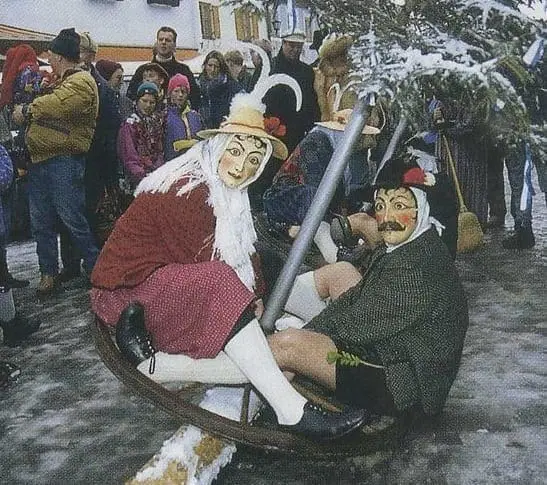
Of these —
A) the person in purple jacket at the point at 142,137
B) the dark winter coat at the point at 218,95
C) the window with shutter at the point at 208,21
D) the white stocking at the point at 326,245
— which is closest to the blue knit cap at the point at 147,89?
the person in purple jacket at the point at 142,137

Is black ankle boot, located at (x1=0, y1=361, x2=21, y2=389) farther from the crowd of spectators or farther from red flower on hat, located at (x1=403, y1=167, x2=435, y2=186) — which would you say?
red flower on hat, located at (x1=403, y1=167, x2=435, y2=186)

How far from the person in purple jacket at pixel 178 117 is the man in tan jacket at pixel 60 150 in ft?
2.10

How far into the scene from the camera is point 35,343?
462cm

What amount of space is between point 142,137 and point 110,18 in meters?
7.78

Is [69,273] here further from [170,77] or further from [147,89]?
[170,77]

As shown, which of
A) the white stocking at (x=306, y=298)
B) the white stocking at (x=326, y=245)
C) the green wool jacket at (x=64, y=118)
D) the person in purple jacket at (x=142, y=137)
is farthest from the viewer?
the person in purple jacket at (x=142, y=137)

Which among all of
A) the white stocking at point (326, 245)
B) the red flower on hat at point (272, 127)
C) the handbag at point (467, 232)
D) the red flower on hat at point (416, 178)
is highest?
the red flower on hat at point (272, 127)

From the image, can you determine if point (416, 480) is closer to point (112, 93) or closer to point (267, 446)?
point (267, 446)

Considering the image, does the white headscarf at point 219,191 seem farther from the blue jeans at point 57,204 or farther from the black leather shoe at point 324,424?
the blue jeans at point 57,204

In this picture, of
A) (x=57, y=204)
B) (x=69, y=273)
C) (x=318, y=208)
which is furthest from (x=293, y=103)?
(x=318, y=208)

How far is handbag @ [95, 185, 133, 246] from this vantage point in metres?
5.96

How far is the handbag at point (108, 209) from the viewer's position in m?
5.96

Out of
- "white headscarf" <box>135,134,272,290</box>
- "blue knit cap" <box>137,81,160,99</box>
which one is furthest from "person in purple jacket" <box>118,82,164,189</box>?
"white headscarf" <box>135,134,272,290</box>

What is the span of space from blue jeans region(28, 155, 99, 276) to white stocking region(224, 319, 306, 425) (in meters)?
3.00
